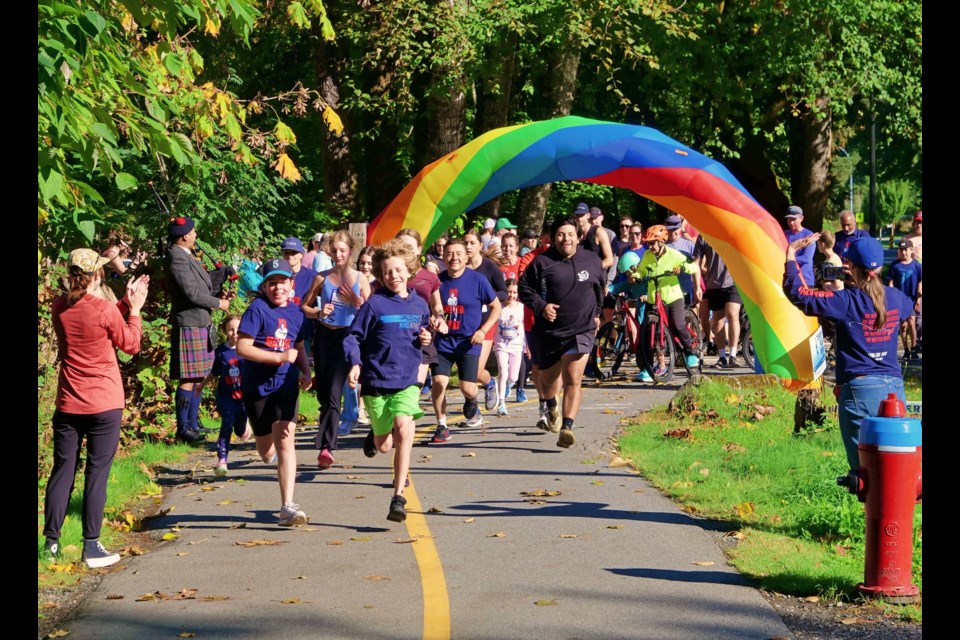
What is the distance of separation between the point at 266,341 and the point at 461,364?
13.5 ft

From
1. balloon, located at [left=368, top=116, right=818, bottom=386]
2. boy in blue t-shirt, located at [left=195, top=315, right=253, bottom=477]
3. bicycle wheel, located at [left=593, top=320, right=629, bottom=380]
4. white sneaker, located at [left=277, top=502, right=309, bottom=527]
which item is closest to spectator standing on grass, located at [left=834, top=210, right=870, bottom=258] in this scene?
bicycle wheel, located at [left=593, top=320, right=629, bottom=380]

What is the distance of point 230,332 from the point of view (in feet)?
41.0

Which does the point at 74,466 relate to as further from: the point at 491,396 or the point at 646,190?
the point at 491,396

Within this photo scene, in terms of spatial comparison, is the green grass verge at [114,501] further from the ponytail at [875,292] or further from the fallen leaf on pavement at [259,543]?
the ponytail at [875,292]

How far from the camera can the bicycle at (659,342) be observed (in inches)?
700

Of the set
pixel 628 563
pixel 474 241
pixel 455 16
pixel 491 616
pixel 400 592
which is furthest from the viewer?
pixel 455 16

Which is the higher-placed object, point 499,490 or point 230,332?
point 230,332

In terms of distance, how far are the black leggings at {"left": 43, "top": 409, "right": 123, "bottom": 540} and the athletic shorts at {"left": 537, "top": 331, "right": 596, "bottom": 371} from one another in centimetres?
517

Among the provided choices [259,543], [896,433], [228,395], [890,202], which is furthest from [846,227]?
[890,202]

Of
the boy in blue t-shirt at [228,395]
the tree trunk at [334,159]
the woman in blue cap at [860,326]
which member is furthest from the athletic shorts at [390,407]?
the tree trunk at [334,159]

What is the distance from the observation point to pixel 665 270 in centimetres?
1772

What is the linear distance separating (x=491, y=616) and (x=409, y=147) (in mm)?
22998

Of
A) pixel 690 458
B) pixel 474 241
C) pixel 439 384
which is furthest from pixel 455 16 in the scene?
pixel 690 458
